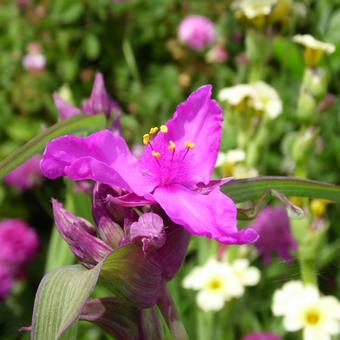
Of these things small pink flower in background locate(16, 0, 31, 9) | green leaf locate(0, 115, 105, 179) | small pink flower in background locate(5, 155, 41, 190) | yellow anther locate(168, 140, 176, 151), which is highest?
small pink flower in background locate(16, 0, 31, 9)

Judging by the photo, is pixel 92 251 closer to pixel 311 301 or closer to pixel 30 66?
pixel 311 301

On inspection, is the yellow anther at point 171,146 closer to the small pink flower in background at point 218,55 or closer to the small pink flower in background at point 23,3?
the small pink flower in background at point 218,55

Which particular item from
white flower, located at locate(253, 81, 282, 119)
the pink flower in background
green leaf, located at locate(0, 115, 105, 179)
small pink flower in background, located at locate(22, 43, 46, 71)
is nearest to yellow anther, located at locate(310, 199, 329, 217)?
white flower, located at locate(253, 81, 282, 119)

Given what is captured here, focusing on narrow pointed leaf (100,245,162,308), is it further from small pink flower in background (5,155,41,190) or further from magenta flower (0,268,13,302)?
small pink flower in background (5,155,41,190)

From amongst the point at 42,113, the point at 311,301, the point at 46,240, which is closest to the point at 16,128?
the point at 42,113

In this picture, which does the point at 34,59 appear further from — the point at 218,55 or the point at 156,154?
the point at 156,154

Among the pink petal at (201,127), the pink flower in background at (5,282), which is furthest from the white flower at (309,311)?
the pink flower in background at (5,282)

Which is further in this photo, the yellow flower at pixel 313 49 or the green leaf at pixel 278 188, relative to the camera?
the yellow flower at pixel 313 49
